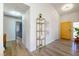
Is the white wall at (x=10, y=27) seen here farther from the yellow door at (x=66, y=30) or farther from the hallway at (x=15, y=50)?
the yellow door at (x=66, y=30)

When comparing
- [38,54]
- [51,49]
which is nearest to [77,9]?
[51,49]

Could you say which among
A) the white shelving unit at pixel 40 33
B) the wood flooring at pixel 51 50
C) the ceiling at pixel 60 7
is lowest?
the wood flooring at pixel 51 50

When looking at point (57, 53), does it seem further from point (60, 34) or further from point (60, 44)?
point (60, 34)

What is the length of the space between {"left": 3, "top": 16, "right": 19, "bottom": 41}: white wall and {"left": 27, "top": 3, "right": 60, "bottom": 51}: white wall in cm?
31

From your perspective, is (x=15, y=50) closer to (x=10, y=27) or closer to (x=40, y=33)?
(x=10, y=27)

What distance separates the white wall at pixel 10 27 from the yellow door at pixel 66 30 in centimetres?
85

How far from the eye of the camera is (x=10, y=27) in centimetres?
181

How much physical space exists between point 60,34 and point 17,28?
78cm

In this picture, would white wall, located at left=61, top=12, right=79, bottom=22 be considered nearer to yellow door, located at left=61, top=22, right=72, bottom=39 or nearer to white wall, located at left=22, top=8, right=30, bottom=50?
yellow door, located at left=61, top=22, right=72, bottom=39

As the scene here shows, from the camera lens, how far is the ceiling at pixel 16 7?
1.70m

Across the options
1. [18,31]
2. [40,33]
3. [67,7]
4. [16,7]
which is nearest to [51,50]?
[40,33]

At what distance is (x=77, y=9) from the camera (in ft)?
5.66

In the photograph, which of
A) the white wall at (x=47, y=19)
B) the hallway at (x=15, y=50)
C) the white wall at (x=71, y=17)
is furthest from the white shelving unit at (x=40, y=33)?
the white wall at (x=71, y=17)

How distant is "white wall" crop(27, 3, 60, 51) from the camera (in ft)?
5.82
